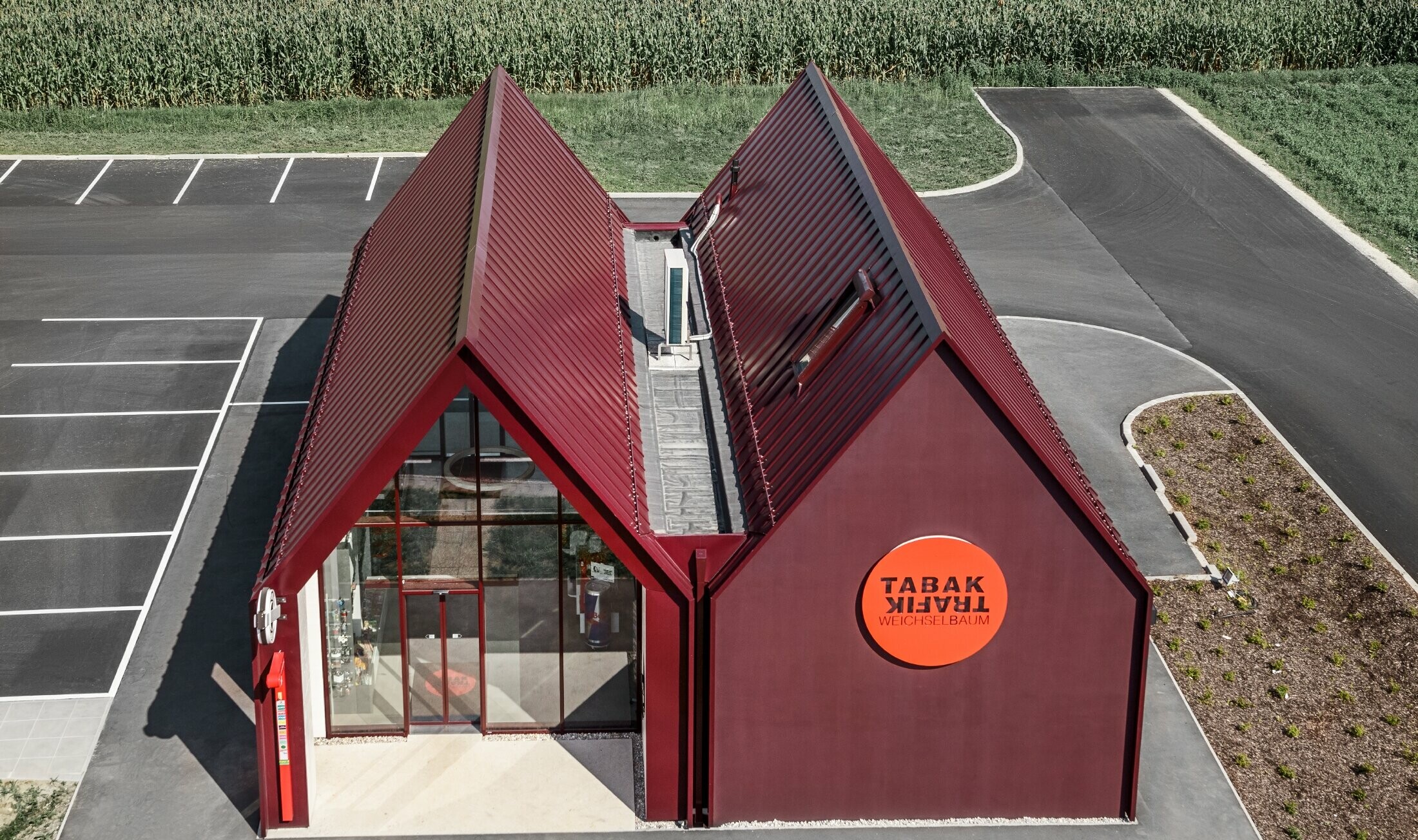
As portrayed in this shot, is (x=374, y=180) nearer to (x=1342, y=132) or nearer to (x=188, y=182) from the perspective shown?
(x=188, y=182)

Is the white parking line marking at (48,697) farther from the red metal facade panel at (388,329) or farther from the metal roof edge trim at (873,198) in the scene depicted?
the metal roof edge trim at (873,198)

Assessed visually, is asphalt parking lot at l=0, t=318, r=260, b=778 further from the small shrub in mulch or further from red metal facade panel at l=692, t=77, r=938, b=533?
red metal facade panel at l=692, t=77, r=938, b=533

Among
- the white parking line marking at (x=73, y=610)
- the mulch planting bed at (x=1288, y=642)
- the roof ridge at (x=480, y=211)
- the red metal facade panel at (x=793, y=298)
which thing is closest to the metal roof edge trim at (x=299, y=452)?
the white parking line marking at (x=73, y=610)

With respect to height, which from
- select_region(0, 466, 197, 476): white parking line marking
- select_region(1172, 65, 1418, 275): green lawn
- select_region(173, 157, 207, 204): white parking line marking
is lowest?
select_region(1172, 65, 1418, 275): green lawn

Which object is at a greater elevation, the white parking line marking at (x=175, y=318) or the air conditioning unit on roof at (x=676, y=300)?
the air conditioning unit on roof at (x=676, y=300)

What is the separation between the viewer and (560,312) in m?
23.9

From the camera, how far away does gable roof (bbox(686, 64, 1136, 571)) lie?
21141 mm

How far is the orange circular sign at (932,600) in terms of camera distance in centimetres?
2091

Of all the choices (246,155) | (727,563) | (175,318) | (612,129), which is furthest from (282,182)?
(727,563)

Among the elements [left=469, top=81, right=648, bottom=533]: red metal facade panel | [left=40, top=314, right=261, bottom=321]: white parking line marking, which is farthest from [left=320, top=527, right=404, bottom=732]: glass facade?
[left=40, top=314, right=261, bottom=321]: white parking line marking

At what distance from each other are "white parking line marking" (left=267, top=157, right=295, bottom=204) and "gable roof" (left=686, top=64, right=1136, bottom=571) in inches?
697

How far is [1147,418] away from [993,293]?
7.04 m

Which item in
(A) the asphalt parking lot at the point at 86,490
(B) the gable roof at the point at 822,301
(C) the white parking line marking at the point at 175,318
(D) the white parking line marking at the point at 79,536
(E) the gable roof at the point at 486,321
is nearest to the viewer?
(E) the gable roof at the point at 486,321

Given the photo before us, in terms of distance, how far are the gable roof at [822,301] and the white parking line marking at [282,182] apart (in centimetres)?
1770
